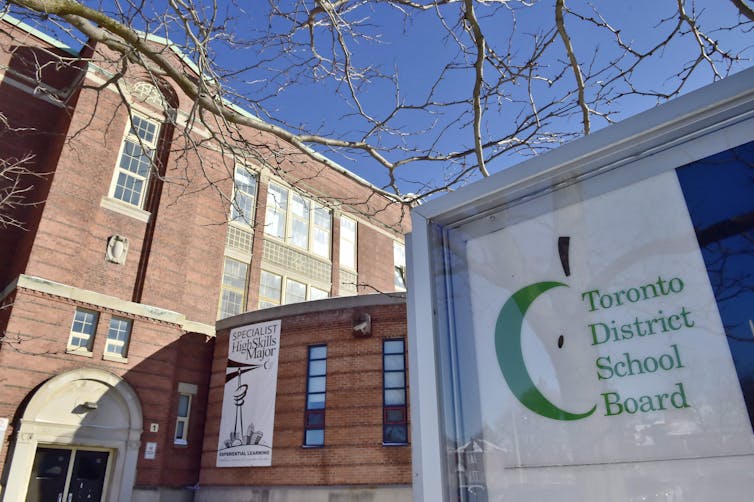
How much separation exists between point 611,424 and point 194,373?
62.4ft

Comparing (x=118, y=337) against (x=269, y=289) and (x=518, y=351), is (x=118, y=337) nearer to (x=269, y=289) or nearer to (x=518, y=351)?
(x=269, y=289)

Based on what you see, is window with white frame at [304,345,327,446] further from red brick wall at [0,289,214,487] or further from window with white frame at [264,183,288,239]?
window with white frame at [264,183,288,239]

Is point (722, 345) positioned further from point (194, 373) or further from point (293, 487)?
point (194, 373)

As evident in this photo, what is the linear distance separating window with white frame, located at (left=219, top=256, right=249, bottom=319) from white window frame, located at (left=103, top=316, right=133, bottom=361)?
4.06 meters

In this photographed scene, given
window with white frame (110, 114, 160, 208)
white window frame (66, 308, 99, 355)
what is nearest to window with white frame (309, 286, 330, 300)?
window with white frame (110, 114, 160, 208)

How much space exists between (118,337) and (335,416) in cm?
752

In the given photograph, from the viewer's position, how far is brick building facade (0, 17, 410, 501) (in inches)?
595

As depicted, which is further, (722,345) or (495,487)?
(495,487)

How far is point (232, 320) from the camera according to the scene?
19.1m

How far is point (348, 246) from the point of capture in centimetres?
2881

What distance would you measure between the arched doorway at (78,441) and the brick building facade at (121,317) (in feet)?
0.12

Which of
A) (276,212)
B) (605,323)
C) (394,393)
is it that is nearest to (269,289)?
(276,212)

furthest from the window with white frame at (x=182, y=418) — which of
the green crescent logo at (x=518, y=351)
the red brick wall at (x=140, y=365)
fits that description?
the green crescent logo at (x=518, y=351)

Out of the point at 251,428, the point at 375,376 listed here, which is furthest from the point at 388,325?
the point at 251,428
